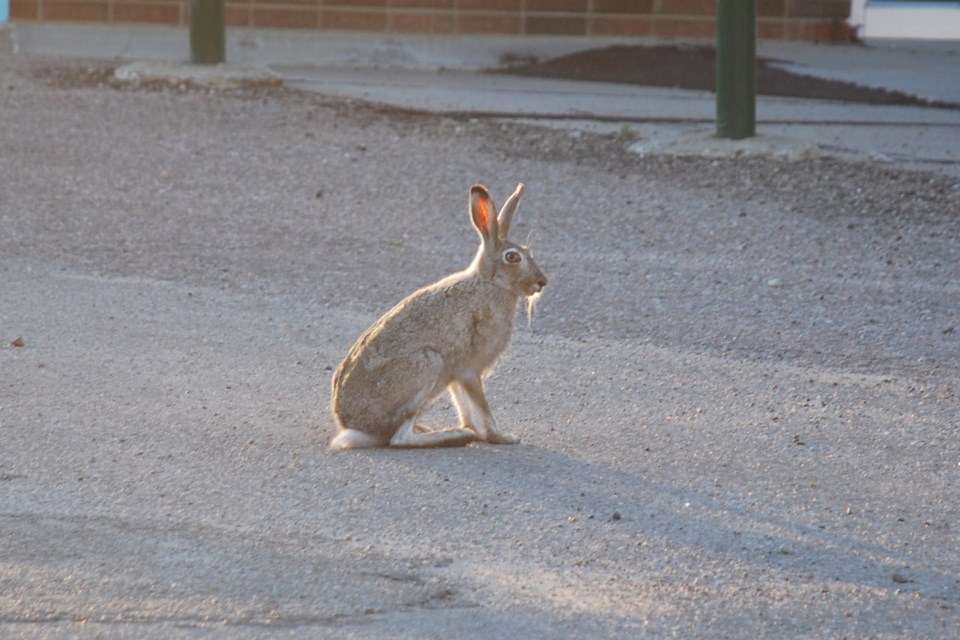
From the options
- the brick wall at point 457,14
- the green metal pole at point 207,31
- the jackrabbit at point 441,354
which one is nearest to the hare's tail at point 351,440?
the jackrabbit at point 441,354

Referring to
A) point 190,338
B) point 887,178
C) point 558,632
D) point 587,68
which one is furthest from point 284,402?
point 587,68

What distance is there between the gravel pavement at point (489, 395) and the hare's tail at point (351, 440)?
0.26ft

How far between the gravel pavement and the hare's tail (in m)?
0.08

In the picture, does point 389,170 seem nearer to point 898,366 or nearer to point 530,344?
point 530,344

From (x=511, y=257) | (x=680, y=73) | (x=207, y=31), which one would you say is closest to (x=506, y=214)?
(x=511, y=257)

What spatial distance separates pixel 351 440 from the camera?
19.6ft

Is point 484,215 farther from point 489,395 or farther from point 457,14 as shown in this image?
point 457,14

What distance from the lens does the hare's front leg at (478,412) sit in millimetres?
6074

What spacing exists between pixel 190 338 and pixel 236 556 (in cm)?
308

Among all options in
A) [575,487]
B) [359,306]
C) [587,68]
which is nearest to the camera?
[575,487]

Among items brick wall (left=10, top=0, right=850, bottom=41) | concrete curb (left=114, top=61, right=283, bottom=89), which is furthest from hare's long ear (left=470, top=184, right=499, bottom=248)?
brick wall (left=10, top=0, right=850, bottom=41)

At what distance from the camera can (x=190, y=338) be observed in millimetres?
7730

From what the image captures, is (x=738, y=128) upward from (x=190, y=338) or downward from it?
upward

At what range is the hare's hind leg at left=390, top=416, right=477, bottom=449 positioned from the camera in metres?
Result: 6.00
